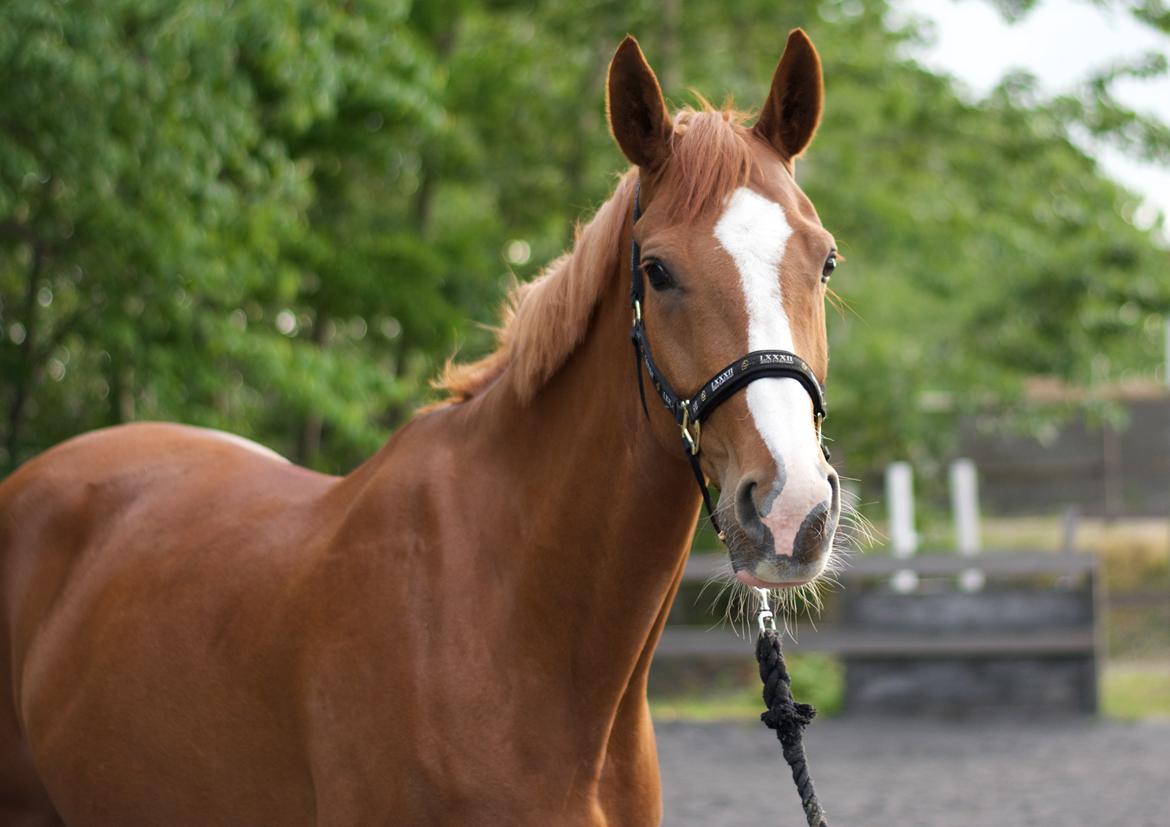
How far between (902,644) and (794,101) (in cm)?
735

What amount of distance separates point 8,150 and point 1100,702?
790 cm

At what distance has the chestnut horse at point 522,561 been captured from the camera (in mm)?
2100

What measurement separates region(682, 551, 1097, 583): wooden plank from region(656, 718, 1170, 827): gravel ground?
1.11 meters

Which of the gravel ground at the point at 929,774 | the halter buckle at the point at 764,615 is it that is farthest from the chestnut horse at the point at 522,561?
the gravel ground at the point at 929,774

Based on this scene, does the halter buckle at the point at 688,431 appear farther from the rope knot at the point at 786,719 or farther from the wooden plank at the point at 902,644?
the wooden plank at the point at 902,644

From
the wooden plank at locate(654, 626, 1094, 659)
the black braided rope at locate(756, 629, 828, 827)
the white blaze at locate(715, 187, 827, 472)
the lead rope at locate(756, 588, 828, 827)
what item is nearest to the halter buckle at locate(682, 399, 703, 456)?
the white blaze at locate(715, 187, 827, 472)

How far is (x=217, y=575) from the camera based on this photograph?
2795 millimetres

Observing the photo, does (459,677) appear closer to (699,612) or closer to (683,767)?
(683,767)

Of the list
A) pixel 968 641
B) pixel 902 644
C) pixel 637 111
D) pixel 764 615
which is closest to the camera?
pixel 637 111

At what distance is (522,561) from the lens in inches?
94.3

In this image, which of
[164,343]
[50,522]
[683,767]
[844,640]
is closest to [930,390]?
[844,640]

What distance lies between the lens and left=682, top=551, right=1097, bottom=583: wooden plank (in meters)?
9.15

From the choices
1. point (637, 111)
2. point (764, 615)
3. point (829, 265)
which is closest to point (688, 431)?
point (829, 265)

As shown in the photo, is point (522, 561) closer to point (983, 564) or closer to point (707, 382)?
point (707, 382)
